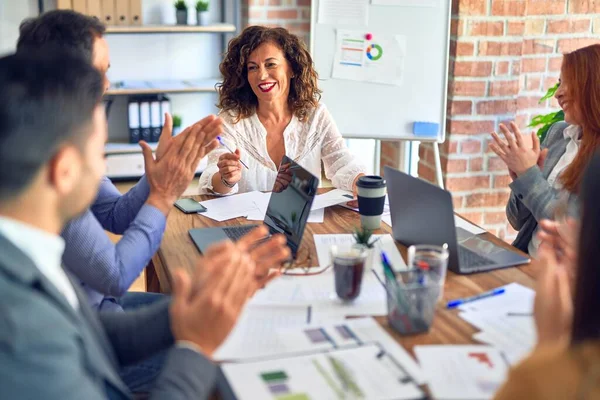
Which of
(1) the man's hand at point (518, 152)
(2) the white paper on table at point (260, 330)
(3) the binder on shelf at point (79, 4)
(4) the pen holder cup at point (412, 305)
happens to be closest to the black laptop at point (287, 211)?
(2) the white paper on table at point (260, 330)

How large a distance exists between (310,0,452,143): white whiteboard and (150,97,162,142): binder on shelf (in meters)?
1.74

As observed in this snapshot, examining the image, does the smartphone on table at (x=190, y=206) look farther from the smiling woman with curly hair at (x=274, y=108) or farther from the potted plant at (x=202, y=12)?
the potted plant at (x=202, y=12)

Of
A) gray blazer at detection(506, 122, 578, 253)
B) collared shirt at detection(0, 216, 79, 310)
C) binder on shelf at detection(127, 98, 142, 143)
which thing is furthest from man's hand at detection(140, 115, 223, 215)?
binder on shelf at detection(127, 98, 142, 143)

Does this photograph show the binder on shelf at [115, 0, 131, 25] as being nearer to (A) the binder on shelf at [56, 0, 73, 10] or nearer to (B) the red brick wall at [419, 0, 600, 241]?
(A) the binder on shelf at [56, 0, 73, 10]

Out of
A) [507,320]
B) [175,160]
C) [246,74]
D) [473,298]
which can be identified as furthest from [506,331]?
[246,74]

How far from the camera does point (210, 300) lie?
1146mm

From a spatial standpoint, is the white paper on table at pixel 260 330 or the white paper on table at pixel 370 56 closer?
the white paper on table at pixel 260 330

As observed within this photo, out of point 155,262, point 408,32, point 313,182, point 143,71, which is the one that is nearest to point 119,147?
point 143,71

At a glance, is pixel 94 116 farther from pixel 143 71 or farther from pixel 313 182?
pixel 143 71

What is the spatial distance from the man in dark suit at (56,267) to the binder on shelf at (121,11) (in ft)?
11.8

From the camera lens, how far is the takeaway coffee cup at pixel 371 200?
199 cm

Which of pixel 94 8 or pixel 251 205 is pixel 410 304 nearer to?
pixel 251 205

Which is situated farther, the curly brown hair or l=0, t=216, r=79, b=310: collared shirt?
the curly brown hair

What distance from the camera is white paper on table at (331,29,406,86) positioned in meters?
3.32
